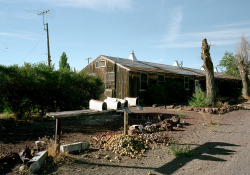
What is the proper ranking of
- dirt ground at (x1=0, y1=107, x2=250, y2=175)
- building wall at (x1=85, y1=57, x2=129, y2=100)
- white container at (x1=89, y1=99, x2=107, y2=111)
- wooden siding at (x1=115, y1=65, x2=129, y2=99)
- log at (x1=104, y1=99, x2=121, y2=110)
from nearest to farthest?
dirt ground at (x1=0, y1=107, x2=250, y2=175) → white container at (x1=89, y1=99, x2=107, y2=111) → log at (x1=104, y1=99, x2=121, y2=110) → wooden siding at (x1=115, y1=65, x2=129, y2=99) → building wall at (x1=85, y1=57, x2=129, y2=100)

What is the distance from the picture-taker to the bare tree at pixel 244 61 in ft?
74.0

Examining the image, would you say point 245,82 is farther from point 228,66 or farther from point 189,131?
point 228,66

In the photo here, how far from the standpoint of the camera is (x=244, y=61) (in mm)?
22766

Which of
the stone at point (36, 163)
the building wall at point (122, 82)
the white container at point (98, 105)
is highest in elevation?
the building wall at point (122, 82)

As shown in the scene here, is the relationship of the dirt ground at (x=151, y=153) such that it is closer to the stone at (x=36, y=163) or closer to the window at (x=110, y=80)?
the stone at (x=36, y=163)

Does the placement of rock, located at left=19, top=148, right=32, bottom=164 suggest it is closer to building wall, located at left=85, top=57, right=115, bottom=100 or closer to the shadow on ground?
the shadow on ground

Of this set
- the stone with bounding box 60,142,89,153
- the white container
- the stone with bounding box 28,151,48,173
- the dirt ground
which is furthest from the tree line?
the stone with bounding box 28,151,48,173

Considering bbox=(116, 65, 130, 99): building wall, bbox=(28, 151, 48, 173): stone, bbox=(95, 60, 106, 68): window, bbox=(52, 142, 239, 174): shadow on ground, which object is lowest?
bbox=(52, 142, 239, 174): shadow on ground

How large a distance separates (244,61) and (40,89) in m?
24.1

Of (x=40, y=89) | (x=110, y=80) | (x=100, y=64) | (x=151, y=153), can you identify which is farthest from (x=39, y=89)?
(x=100, y=64)

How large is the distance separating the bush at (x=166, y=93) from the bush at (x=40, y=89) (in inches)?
328

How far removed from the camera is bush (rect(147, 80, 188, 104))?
55.5ft

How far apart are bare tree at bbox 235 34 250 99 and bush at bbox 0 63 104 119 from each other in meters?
21.2

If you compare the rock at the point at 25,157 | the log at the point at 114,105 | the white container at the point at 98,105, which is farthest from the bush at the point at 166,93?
the rock at the point at 25,157
